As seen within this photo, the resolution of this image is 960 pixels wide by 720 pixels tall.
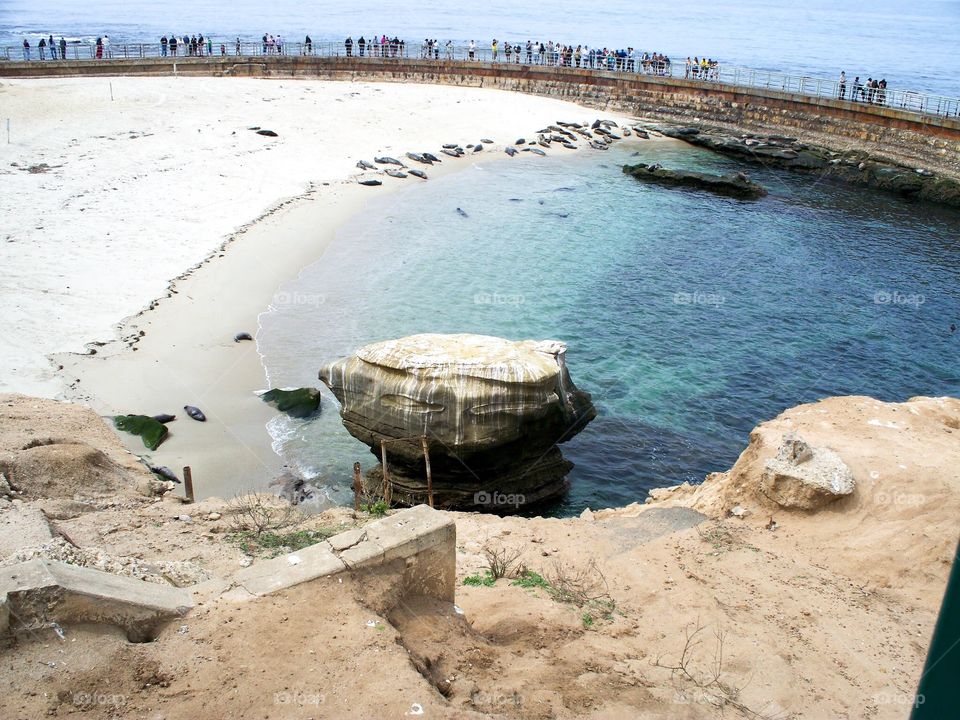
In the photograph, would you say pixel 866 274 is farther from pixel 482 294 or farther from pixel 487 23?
pixel 487 23

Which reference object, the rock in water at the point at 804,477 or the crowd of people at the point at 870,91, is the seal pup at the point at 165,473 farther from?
the crowd of people at the point at 870,91

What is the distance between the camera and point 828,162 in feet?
120

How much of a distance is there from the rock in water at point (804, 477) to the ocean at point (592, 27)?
64241mm

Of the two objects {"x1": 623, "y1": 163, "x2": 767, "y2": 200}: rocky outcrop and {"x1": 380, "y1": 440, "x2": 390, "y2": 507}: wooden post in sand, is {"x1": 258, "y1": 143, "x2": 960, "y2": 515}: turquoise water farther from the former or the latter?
{"x1": 380, "y1": 440, "x2": 390, "y2": 507}: wooden post in sand

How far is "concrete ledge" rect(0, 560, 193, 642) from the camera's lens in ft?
18.6

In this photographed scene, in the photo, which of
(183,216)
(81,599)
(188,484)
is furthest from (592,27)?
(81,599)

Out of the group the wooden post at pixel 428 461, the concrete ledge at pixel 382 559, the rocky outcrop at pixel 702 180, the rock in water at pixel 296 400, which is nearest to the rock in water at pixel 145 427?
the rock in water at pixel 296 400

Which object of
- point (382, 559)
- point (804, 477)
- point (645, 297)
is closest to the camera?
point (382, 559)

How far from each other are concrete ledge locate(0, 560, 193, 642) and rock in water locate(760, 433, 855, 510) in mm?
7081

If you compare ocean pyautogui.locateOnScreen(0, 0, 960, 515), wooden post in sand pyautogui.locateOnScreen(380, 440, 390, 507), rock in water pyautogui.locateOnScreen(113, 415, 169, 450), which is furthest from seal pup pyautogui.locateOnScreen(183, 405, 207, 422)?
wooden post in sand pyautogui.locateOnScreen(380, 440, 390, 507)

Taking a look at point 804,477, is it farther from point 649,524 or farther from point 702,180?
point 702,180

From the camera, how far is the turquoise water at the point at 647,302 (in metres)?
15.4

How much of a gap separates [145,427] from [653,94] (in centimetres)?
3633

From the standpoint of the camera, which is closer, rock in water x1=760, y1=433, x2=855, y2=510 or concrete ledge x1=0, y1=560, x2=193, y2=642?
concrete ledge x1=0, y1=560, x2=193, y2=642
